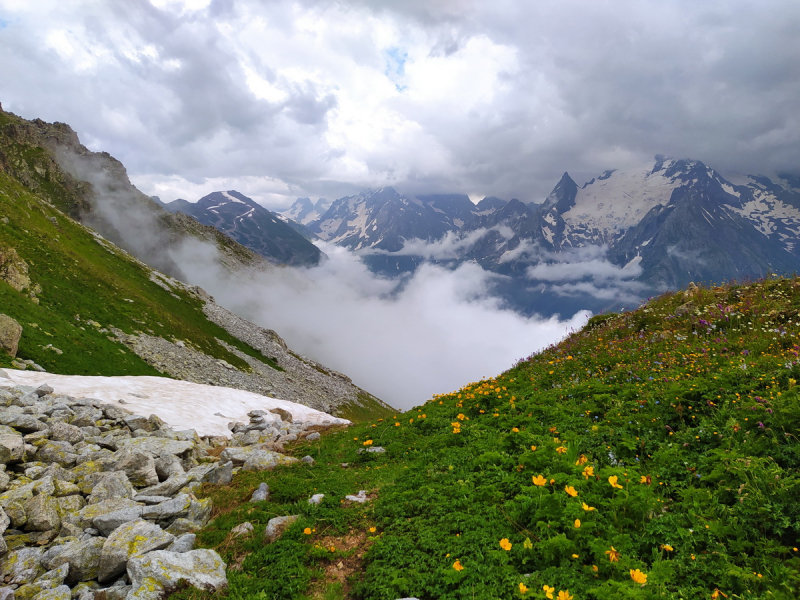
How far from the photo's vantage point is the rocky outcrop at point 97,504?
6.24 meters

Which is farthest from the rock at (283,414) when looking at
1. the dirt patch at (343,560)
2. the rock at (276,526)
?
the dirt patch at (343,560)

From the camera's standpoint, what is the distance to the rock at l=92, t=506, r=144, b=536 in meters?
7.69

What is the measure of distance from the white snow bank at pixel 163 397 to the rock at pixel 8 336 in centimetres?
1202

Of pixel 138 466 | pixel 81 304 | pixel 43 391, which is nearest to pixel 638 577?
pixel 138 466

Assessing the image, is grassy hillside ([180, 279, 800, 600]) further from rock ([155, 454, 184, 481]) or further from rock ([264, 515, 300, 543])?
rock ([155, 454, 184, 481])

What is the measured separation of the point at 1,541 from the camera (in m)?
6.68

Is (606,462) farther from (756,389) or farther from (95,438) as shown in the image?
(95,438)

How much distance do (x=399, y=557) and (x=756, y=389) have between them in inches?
344

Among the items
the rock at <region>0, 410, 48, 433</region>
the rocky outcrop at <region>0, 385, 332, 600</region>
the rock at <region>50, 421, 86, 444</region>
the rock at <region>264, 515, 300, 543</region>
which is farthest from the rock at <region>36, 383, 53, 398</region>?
the rock at <region>264, 515, 300, 543</region>

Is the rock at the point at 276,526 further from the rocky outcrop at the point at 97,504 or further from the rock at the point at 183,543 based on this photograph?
the rock at the point at 183,543

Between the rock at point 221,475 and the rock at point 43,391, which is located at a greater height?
the rock at point 221,475

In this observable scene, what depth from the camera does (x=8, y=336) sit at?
2941 centimetres

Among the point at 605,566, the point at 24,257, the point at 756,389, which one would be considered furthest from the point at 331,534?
the point at 24,257

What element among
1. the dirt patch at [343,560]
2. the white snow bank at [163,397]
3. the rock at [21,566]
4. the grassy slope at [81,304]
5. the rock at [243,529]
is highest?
the dirt patch at [343,560]
